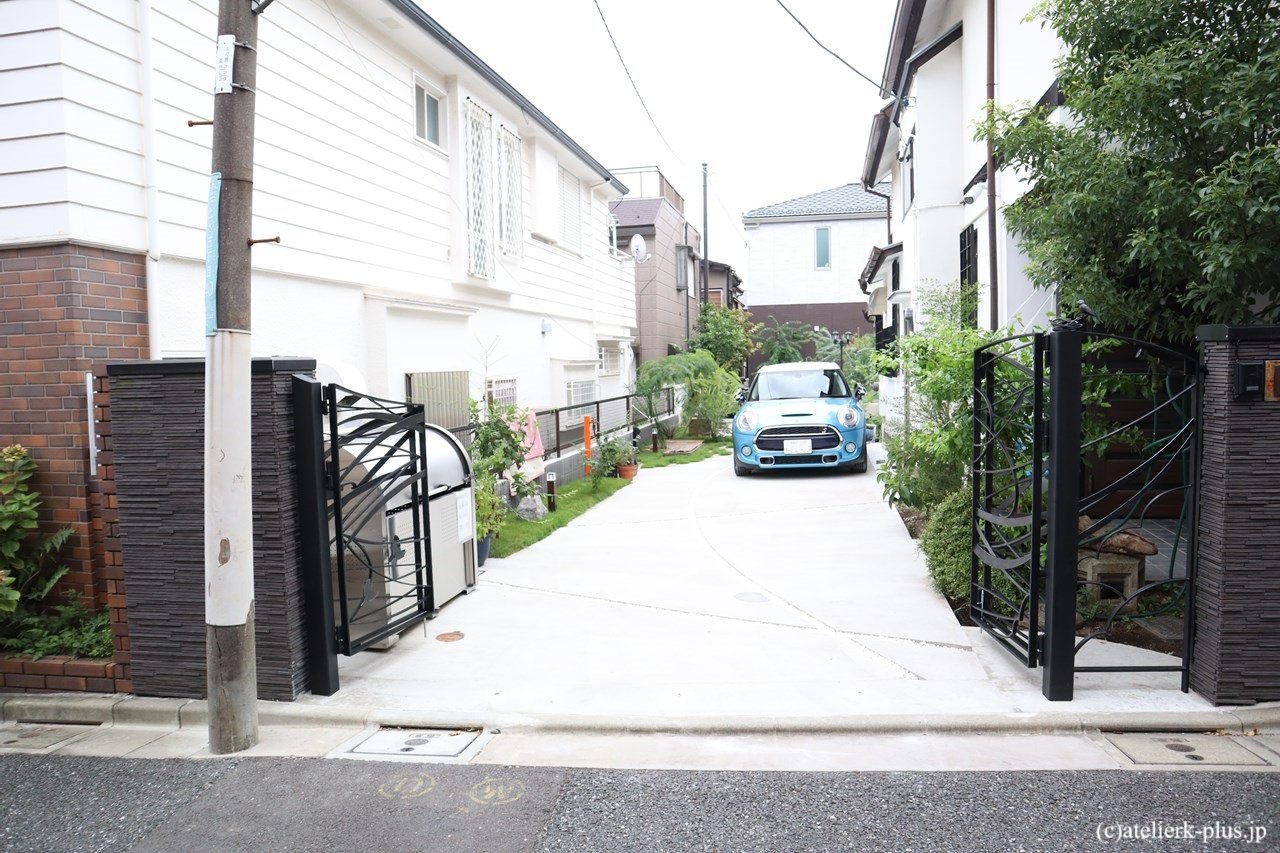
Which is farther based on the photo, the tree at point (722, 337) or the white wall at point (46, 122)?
the tree at point (722, 337)

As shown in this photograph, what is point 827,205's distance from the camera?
3453 centimetres

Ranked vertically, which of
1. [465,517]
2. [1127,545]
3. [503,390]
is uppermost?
[503,390]

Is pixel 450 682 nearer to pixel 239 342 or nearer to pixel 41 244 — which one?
pixel 239 342

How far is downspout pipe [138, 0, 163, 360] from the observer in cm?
597

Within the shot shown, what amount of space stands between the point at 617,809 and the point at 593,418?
12202mm

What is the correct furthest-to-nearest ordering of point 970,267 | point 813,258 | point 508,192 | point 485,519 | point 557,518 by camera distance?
point 813,258
point 508,192
point 970,267
point 557,518
point 485,519

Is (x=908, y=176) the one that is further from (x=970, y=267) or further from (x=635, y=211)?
(x=635, y=211)

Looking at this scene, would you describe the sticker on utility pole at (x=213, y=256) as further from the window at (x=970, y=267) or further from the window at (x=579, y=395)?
the window at (x=579, y=395)

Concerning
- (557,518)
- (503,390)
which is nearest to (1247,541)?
(557,518)

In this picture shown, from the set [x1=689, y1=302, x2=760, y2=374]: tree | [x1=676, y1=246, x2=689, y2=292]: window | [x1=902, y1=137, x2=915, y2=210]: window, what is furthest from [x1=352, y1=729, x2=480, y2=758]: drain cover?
[x1=689, y1=302, x2=760, y2=374]: tree

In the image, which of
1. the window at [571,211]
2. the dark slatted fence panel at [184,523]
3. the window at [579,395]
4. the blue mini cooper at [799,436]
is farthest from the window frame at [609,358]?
the dark slatted fence panel at [184,523]

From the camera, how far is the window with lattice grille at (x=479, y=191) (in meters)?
11.2

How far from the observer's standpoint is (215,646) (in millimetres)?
4469

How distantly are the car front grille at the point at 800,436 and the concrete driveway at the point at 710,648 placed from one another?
429cm
